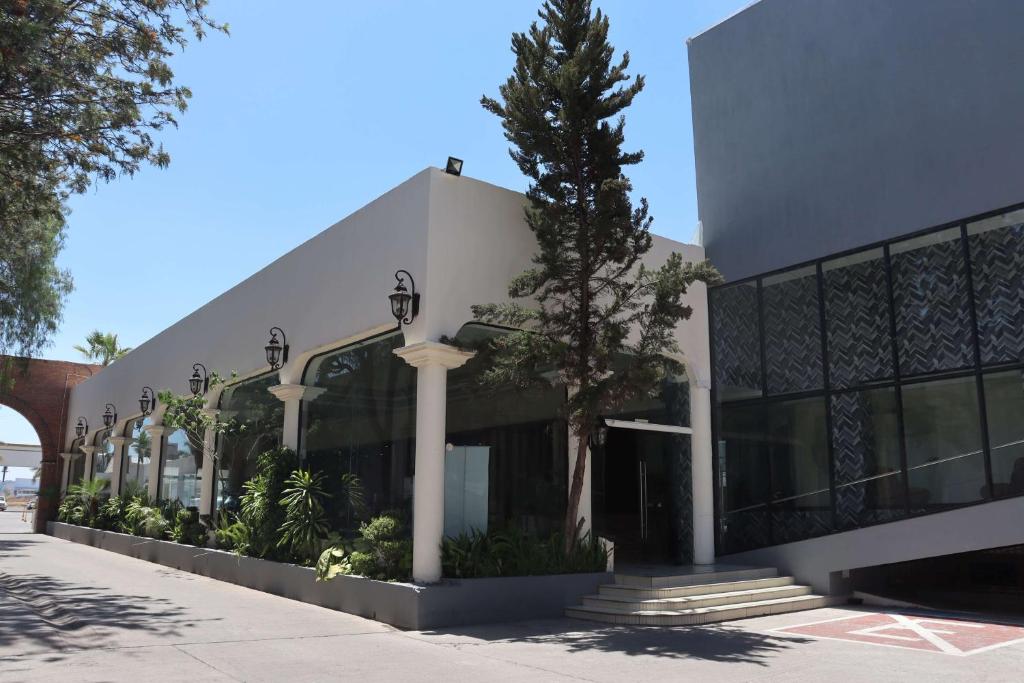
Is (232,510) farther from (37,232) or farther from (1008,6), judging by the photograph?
(1008,6)

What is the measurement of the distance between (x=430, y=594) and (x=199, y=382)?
9.06 metres

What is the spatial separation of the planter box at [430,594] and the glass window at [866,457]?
384cm

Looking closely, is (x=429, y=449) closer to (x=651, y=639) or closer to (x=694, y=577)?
(x=651, y=639)

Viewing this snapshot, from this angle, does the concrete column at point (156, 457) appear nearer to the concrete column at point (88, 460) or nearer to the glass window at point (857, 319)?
the concrete column at point (88, 460)

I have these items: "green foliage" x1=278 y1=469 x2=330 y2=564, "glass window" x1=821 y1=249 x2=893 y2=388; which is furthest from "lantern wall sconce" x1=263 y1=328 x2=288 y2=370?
"glass window" x1=821 y1=249 x2=893 y2=388

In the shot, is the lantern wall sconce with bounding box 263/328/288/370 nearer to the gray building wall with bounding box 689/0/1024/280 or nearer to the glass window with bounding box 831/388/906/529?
the gray building wall with bounding box 689/0/1024/280

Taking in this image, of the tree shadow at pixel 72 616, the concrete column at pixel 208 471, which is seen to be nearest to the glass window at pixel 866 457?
the tree shadow at pixel 72 616

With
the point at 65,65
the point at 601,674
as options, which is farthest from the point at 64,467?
the point at 601,674

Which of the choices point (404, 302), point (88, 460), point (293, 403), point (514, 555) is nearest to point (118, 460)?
point (88, 460)

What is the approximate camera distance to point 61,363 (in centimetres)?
2922

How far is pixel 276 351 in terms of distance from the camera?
12.6 m

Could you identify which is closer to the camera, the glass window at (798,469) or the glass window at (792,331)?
the glass window at (798,469)

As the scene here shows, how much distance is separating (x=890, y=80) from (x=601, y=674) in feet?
31.8

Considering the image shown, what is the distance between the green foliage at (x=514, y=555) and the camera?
9.27 m
